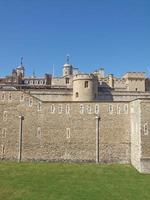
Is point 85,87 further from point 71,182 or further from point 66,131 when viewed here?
point 71,182

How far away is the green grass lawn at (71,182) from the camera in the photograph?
27703 mm

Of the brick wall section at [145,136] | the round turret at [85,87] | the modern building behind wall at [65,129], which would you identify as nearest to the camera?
the brick wall section at [145,136]

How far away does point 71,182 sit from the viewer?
31266 mm

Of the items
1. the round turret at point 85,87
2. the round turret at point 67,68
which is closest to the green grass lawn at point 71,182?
the round turret at point 85,87

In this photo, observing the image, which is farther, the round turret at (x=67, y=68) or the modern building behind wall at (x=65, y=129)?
the round turret at (x=67, y=68)

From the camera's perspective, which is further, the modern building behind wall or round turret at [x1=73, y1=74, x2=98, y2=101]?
round turret at [x1=73, y1=74, x2=98, y2=101]

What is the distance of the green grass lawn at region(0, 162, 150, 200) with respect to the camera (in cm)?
2770

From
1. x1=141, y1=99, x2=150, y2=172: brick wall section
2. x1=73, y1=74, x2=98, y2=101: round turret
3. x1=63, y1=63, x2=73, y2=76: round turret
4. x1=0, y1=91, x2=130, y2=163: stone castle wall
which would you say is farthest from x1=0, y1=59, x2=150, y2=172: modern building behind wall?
x1=63, y1=63, x2=73, y2=76: round turret

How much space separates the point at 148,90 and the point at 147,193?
122 ft

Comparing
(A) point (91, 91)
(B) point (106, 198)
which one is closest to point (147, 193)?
(B) point (106, 198)

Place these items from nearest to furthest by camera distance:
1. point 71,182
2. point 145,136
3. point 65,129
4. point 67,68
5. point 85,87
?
point 71,182 → point 145,136 → point 65,129 → point 85,87 → point 67,68

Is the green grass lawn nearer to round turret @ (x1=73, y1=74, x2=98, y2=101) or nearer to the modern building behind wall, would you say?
the modern building behind wall

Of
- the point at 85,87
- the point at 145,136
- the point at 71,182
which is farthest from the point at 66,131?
the point at 85,87

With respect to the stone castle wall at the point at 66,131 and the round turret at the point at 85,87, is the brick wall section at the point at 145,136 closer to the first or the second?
the stone castle wall at the point at 66,131
